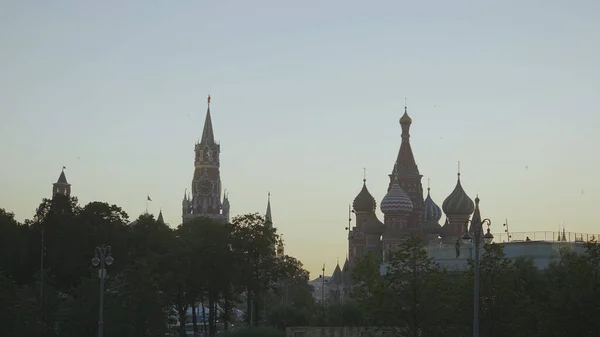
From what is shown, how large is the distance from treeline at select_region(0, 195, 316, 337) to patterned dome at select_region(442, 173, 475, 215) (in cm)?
8578

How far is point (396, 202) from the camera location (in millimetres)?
192875

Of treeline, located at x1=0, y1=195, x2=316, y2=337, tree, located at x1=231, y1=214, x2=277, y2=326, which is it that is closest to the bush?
treeline, located at x1=0, y1=195, x2=316, y2=337

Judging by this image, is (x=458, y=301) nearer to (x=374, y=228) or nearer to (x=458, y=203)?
(x=458, y=203)

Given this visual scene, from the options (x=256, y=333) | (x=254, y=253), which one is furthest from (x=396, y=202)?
(x=256, y=333)

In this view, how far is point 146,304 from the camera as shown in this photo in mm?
78625

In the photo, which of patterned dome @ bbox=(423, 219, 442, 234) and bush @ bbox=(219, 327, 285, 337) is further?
patterned dome @ bbox=(423, 219, 442, 234)

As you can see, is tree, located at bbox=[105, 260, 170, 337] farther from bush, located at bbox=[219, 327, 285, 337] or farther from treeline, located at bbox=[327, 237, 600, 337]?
treeline, located at bbox=[327, 237, 600, 337]

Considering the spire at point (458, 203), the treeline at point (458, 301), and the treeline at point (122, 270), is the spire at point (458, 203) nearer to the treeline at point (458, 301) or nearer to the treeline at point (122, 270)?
the treeline at point (122, 270)

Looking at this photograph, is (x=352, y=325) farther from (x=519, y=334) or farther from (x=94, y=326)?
(x=519, y=334)

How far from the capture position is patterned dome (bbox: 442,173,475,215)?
18950cm

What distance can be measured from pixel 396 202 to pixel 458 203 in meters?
9.89

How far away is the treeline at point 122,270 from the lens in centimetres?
7844

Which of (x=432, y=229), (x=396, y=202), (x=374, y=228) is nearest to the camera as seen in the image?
(x=396, y=202)

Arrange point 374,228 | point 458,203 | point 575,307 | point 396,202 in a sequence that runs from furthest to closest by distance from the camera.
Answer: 1. point 374,228
2. point 396,202
3. point 458,203
4. point 575,307
